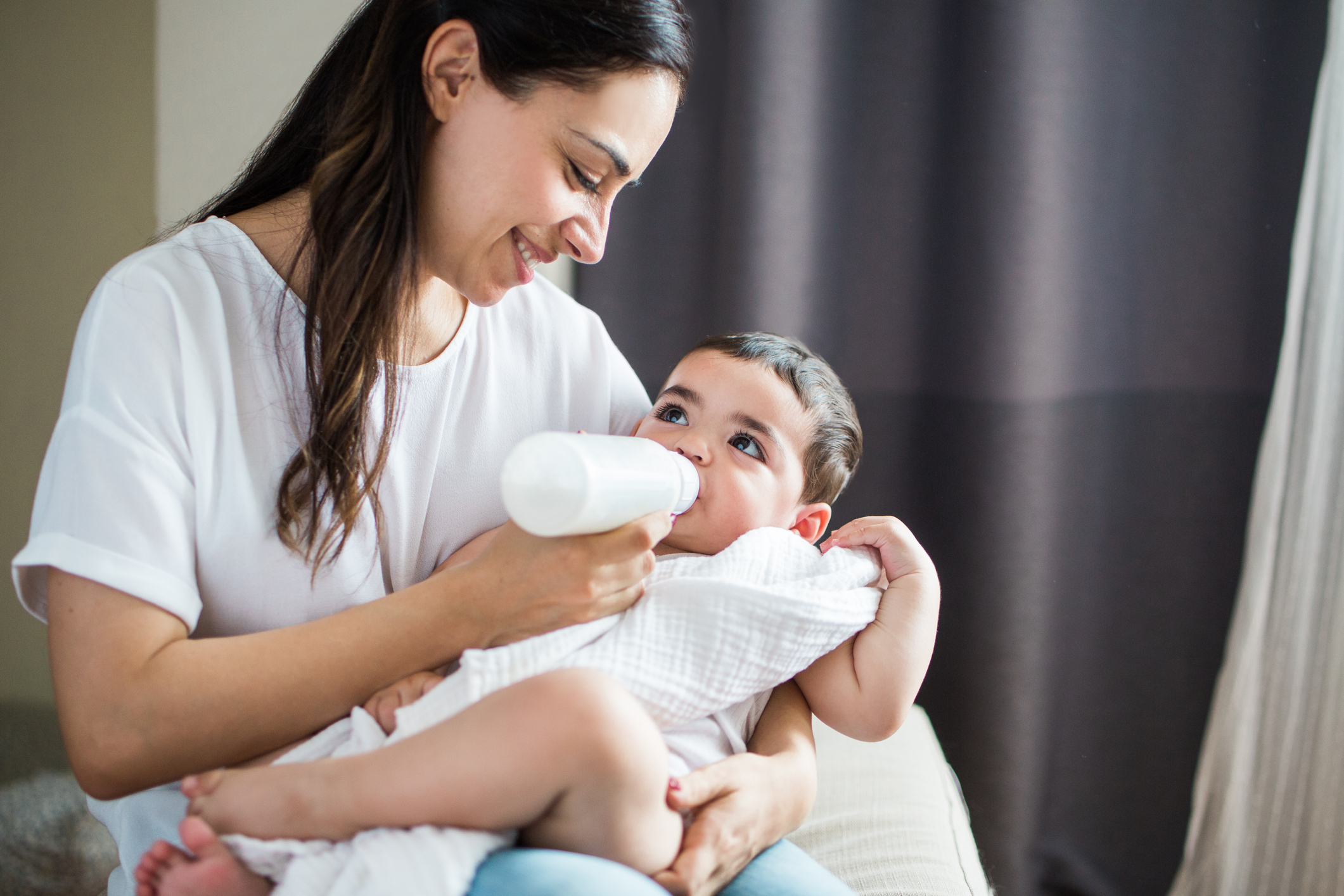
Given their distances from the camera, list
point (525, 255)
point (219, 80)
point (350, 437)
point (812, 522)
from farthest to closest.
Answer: point (219, 80) → point (812, 522) → point (525, 255) → point (350, 437)

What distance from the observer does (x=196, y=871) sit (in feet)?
2.20

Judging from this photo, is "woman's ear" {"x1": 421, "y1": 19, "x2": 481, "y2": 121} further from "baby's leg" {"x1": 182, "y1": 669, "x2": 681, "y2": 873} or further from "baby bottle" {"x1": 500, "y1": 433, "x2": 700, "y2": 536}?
"baby's leg" {"x1": 182, "y1": 669, "x2": 681, "y2": 873}

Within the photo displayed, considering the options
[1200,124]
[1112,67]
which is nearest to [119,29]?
[1112,67]

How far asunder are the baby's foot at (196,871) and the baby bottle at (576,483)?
1.16 feet

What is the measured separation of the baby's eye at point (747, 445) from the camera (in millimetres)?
1154

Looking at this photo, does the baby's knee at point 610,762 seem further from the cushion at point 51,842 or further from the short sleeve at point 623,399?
the cushion at point 51,842

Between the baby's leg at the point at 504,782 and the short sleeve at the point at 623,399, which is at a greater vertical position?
the short sleeve at the point at 623,399

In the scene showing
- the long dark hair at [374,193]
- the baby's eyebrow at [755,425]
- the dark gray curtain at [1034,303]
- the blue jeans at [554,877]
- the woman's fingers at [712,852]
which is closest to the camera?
the blue jeans at [554,877]

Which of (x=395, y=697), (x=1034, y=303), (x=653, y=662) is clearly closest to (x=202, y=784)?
(x=395, y=697)

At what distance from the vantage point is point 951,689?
1828 mm

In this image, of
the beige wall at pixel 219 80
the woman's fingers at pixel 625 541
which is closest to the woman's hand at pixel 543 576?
the woman's fingers at pixel 625 541

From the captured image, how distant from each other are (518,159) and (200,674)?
1.97ft

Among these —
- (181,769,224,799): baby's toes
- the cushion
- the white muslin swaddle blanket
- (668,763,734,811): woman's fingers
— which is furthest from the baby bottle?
the cushion

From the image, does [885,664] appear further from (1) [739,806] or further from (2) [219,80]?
(2) [219,80]
